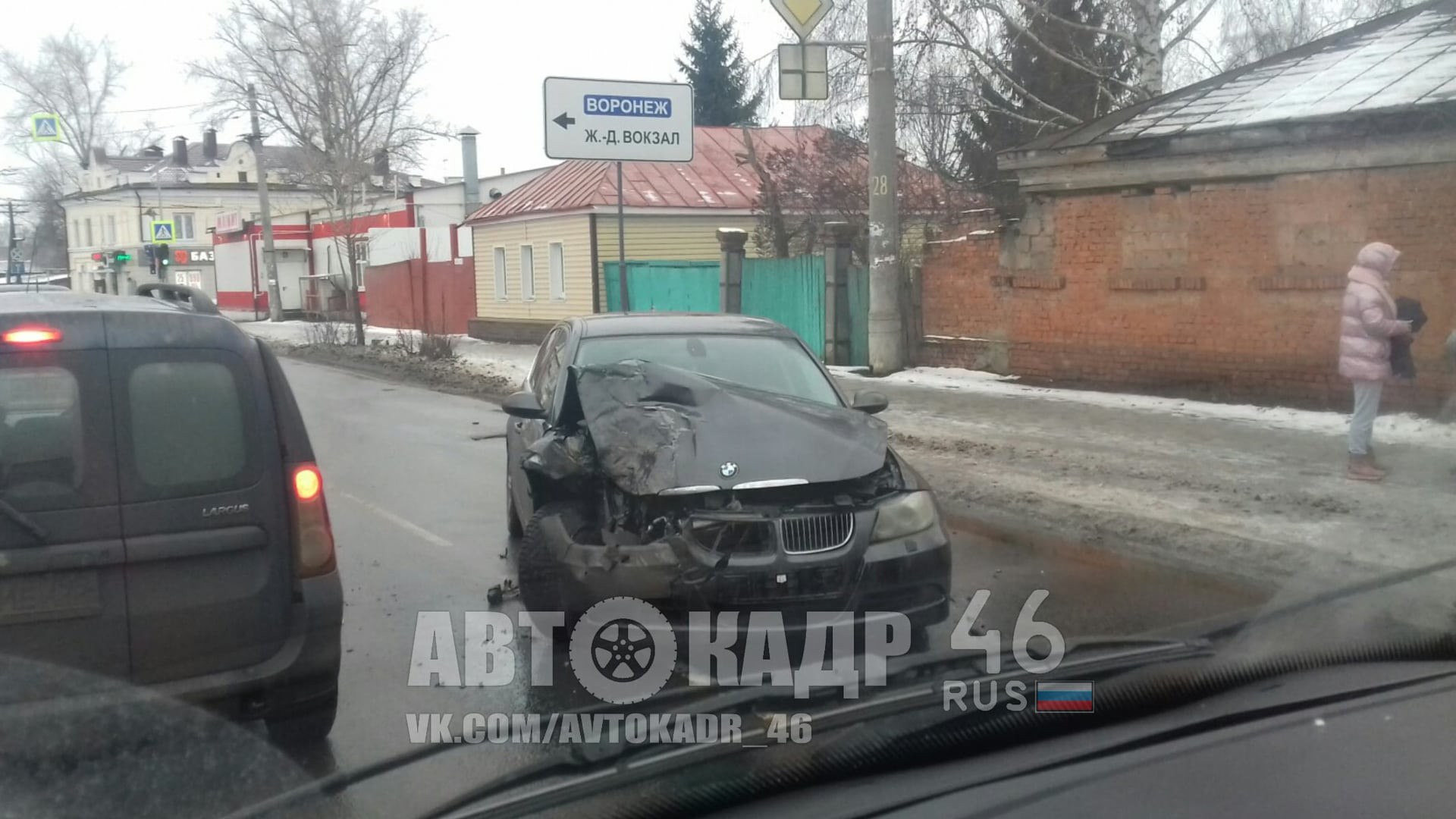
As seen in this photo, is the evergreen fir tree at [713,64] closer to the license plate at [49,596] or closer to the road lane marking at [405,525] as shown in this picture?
the road lane marking at [405,525]

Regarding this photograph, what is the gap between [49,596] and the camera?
3.74m

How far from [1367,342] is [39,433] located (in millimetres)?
8607

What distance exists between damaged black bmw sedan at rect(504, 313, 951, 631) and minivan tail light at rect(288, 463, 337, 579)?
1.03 metres

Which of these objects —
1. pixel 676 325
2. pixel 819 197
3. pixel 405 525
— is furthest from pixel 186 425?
pixel 819 197

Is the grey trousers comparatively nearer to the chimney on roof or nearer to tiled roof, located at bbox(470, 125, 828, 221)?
tiled roof, located at bbox(470, 125, 828, 221)

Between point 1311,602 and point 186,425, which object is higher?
point 186,425

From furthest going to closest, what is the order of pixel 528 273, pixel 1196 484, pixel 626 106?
1. pixel 528 273
2. pixel 626 106
3. pixel 1196 484

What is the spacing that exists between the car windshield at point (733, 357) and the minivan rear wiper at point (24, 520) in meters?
3.22

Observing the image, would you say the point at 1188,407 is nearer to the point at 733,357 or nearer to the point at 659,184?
the point at 733,357

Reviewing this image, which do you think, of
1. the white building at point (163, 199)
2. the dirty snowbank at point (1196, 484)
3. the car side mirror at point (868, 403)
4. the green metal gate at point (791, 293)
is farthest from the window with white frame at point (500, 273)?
the white building at point (163, 199)

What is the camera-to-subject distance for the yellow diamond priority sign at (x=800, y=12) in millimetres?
14406

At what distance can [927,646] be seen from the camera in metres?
5.36

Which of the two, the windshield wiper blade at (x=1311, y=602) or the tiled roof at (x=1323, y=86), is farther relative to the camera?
the tiled roof at (x=1323, y=86)

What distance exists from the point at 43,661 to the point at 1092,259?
1270cm
